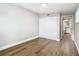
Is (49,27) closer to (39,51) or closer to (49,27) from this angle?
(49,27)

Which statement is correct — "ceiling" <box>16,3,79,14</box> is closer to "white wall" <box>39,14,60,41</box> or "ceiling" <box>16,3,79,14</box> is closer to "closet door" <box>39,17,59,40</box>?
"white wall" <box>39,14,60,41</box>

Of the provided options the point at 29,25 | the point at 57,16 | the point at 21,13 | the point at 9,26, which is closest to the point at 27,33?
the point at 29,25

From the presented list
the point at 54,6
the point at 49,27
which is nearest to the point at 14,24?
the point at 54,6

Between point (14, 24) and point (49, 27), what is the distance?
2.87 meters

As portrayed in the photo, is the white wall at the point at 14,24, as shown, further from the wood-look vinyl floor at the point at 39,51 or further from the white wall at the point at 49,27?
the white wall at the point at 49,27

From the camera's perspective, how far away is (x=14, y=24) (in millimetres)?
4281

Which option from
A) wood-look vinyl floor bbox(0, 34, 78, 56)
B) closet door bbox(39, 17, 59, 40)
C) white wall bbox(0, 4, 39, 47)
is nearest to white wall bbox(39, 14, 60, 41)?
closet door bbox(39, 17, 59, 40)

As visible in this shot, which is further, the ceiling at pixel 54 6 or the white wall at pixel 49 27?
the white wall at pixel 49 27

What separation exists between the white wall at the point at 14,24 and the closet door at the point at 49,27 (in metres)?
1.32

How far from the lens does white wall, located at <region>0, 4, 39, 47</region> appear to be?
369cm

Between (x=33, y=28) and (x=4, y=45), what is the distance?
277 centimetres

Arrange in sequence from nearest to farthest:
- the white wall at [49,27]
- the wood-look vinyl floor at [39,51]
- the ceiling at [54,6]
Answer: the wood-look vinyl floor at [39,51] → the ceiling at [54,6] → the white wall at [49,27]

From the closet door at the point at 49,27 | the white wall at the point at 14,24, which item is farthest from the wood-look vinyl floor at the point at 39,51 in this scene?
the closet door at the point at 49,27

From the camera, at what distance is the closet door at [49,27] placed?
6.06m
